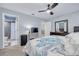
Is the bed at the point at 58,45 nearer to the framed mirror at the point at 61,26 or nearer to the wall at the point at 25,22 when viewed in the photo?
the framed mirror at the point at 61,26

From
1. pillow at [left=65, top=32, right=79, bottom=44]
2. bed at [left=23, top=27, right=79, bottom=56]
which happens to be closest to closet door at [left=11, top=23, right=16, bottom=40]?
bed at [left=23, top=27, right=79, bottom=56]

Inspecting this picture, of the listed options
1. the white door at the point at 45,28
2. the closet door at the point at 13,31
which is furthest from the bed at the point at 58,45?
the closet door at the point at 13,31

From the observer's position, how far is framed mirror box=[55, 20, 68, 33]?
1793mm

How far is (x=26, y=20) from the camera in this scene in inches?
74.5

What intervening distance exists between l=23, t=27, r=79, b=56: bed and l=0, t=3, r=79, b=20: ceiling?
14.8 inches

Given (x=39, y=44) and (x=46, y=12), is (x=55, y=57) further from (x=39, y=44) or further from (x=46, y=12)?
(x=46, y=12)

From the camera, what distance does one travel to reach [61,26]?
185cm

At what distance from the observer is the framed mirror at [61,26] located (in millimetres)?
1793

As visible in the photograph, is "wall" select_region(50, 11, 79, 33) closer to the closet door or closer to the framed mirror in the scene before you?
the framed mirror

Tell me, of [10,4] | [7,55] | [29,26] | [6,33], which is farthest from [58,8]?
[7,55]

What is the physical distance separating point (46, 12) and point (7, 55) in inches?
40.7

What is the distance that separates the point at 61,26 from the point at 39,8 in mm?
556

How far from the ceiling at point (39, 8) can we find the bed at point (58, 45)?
0.37 metres

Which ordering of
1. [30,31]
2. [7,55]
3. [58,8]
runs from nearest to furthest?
[7,55] → [58,8] → [30,31]
